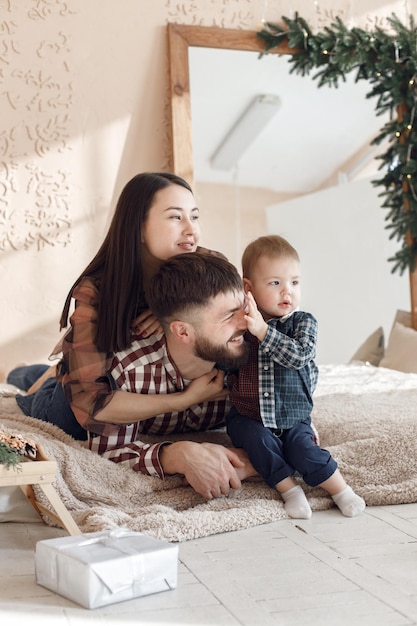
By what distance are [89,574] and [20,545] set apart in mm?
506

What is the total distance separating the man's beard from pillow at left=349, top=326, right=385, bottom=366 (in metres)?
2.37

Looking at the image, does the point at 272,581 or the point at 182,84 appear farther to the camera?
the point at 182,84

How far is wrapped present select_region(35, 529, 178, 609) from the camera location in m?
1.38

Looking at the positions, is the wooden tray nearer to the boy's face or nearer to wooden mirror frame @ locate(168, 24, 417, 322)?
the boy's face

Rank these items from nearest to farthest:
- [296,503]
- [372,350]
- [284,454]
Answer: [296,503] < [284,454] < [372,350]

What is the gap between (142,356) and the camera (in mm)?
2180

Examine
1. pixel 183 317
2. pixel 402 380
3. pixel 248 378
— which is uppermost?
pixel 183 317

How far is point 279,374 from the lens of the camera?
2160 mm

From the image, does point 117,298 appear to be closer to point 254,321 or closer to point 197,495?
point 254,321

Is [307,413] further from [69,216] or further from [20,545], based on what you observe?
[69,216]

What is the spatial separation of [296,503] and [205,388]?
0.40 m

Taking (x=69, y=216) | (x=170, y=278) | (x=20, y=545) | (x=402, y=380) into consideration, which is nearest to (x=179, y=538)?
(x=20, y=545)

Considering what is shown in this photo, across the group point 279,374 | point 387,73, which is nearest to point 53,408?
point 279,374

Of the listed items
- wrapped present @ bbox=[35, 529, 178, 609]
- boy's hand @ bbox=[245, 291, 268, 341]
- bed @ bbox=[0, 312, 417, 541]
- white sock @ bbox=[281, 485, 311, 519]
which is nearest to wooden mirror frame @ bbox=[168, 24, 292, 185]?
bed @ bbox=[0, 312, 417, 541]
